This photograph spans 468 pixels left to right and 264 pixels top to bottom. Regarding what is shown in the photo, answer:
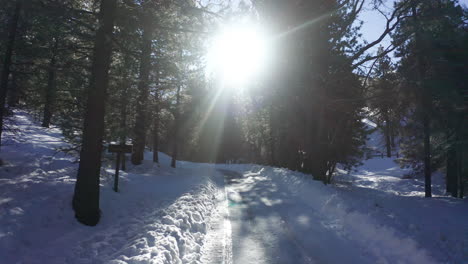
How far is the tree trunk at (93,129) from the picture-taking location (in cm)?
751

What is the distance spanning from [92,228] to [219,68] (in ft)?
20.6

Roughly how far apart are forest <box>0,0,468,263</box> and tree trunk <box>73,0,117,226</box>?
3 centimetres

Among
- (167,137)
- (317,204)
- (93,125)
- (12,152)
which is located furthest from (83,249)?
(167,137)

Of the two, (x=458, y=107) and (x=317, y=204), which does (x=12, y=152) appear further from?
(x=458, y=107)

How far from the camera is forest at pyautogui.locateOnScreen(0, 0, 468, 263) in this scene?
764cm

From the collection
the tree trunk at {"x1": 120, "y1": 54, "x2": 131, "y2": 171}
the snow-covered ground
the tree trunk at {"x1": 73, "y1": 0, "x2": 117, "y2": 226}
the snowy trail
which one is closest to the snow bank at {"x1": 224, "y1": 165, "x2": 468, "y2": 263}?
the snow-covered ground

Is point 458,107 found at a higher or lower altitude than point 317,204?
higher

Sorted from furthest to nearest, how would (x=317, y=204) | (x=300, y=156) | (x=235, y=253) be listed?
(x=300, y=156) → (x=317, y=204) → (x=235, y=253)

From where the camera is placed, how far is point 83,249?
5.89 metres

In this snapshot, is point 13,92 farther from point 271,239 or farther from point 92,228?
point 271,239

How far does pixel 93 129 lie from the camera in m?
7.61

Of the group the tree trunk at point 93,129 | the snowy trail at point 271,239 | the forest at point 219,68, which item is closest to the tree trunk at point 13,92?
the forest at point 219,68

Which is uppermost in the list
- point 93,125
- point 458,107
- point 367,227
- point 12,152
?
point 458,107

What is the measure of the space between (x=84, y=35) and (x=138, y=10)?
1581mm
